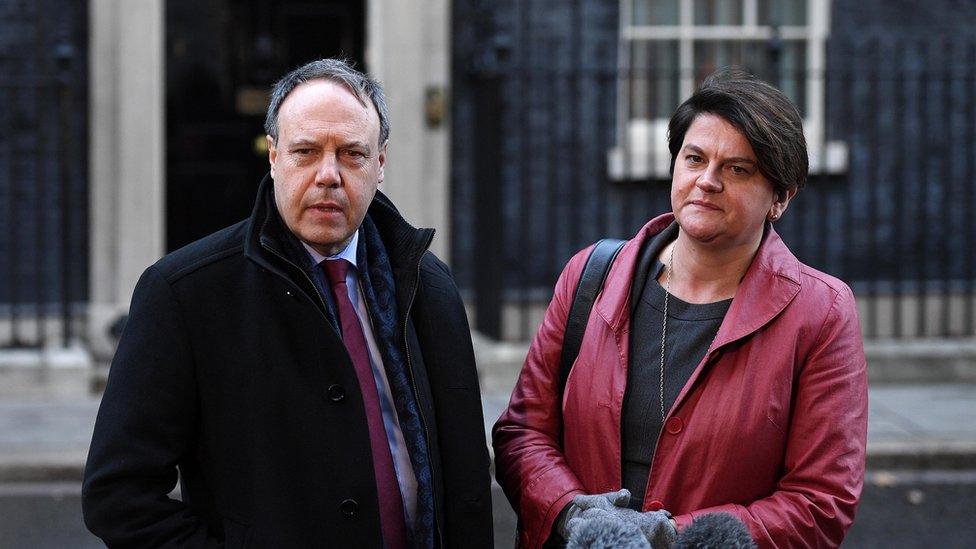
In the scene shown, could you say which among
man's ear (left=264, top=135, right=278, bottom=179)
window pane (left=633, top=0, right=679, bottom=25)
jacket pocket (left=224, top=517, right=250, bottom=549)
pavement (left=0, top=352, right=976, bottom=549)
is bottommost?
pavement (left=0, top=352, right=976, bottom=549)

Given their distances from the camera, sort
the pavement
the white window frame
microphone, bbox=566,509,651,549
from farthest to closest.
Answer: the white window frame → the pavement → microphone, bbox=566,509,651,549

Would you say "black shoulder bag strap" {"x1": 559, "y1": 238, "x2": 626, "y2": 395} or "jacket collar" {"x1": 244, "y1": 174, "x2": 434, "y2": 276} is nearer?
"jacket collar" {"x1": 244, "y1": 174, "x2": 434, "y2": 276}

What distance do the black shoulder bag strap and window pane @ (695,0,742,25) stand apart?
7.41 meters

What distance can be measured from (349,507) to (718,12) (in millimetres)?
8109

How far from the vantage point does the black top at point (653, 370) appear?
106 inches

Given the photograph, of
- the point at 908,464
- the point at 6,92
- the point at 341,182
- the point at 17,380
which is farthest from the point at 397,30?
the point at 341,182

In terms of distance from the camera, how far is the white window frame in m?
9.73

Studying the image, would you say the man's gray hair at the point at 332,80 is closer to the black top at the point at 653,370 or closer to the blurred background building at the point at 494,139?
the black top at the point at 653,370

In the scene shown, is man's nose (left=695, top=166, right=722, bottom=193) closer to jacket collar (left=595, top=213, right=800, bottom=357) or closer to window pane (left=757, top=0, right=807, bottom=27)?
jacket collar (left=595, top=213, right=800, bottom=357)

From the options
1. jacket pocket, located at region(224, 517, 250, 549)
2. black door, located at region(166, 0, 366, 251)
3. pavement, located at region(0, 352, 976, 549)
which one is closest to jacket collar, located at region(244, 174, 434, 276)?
jacket pocket, located at region(224, 517, 250, 549)

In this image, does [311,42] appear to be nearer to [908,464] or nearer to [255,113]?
[255,113]

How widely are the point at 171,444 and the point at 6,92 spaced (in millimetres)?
7235

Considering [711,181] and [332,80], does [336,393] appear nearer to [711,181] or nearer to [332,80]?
[332,80]

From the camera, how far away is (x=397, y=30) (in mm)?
9328
